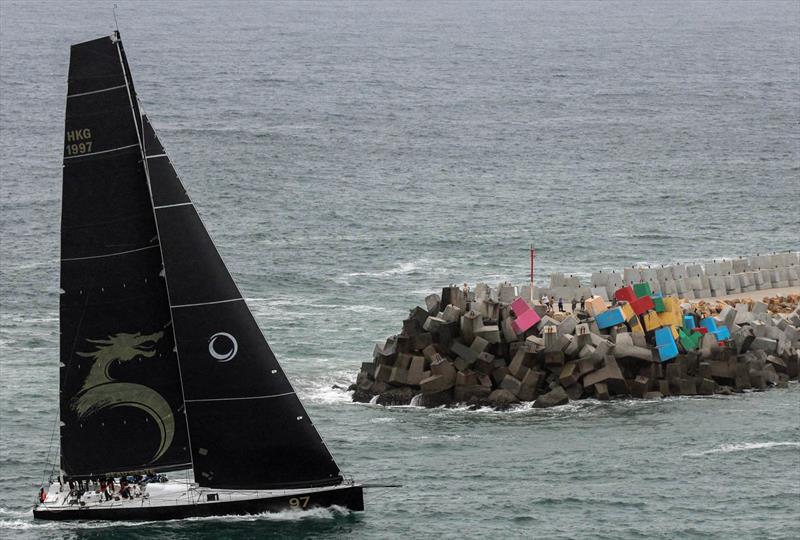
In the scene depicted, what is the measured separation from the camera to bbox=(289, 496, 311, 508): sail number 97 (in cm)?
4703

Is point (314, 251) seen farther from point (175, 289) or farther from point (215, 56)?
point (215, 56)

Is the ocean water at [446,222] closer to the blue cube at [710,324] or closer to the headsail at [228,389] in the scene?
the headsail at [228,389]

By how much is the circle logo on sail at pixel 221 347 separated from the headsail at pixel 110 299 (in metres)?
1.13

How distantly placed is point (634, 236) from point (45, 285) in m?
29.2

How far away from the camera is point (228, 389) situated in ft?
154

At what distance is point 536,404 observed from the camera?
58.9 meters

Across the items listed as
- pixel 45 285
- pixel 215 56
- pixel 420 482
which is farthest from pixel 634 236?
pixel 215 56

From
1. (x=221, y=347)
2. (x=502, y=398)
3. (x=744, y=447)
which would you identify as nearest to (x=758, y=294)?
(x=502, y=398)

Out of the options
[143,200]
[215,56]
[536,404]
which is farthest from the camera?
[215,56]

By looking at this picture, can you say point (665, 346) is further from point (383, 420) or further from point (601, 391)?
point (383, 420)

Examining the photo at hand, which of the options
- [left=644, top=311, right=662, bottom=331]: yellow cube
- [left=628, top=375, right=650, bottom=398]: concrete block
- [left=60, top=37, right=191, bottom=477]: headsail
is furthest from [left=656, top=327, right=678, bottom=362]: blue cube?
[left=60, top=37, right=191, bottom=477]: headsail

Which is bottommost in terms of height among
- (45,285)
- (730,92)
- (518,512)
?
(518,512)

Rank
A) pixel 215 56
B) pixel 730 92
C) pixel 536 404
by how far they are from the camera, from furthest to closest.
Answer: pixel 215 56, pixel 730 92, pixel 536 404

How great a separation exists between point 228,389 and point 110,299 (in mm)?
3689
